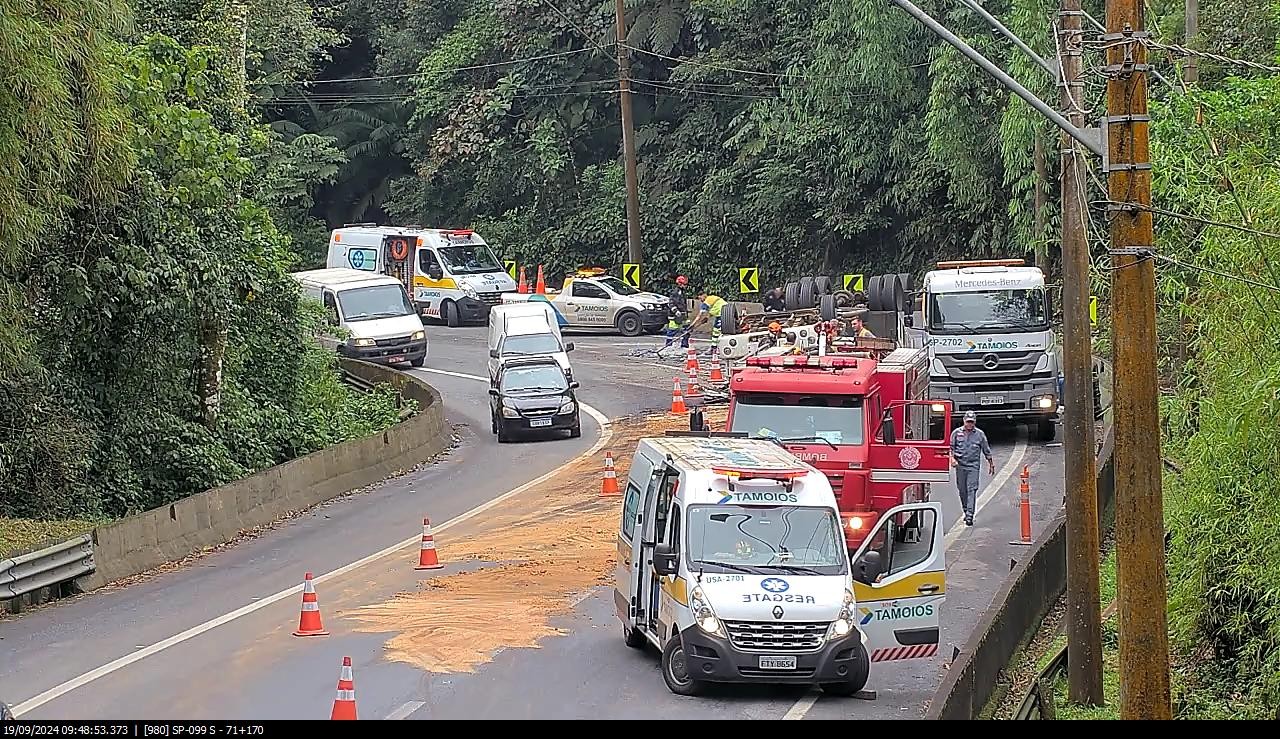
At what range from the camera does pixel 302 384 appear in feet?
105

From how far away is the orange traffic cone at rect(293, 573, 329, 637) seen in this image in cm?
1768

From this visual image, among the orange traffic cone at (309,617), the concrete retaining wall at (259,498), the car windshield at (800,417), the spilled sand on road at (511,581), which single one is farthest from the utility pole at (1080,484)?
the concrete retaining wall at (259,498)

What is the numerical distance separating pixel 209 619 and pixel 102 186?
25.8 feet

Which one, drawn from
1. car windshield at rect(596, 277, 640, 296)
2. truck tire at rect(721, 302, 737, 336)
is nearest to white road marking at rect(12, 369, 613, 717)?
truck tire at rect(721, 302, 737, 336)

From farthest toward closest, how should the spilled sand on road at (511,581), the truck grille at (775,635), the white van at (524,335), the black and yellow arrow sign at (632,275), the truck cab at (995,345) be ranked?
the black and yellow arrow sign at (632,275) < the white van at (524,335) < the truck cab at (995,345) < the spilled sand on road at (511,581) < the truck grille at (775,635)

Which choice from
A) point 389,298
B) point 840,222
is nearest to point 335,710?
point 389,298

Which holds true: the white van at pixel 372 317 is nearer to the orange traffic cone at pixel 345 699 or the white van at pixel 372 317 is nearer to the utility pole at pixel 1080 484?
the utility pole at pixel 1080 484

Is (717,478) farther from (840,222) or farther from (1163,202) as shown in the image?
(840,222)

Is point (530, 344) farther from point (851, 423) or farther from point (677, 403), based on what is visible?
point (851, 423)

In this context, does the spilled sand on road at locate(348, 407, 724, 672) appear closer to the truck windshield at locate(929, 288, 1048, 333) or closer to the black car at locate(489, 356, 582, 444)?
the black car at locate(489, 356, 582, 444)

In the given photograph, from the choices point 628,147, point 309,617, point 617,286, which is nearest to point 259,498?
point 309,617

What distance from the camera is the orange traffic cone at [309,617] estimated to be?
17677mm

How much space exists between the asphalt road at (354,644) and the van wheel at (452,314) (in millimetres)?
22476

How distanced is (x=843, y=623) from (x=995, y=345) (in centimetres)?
1643
